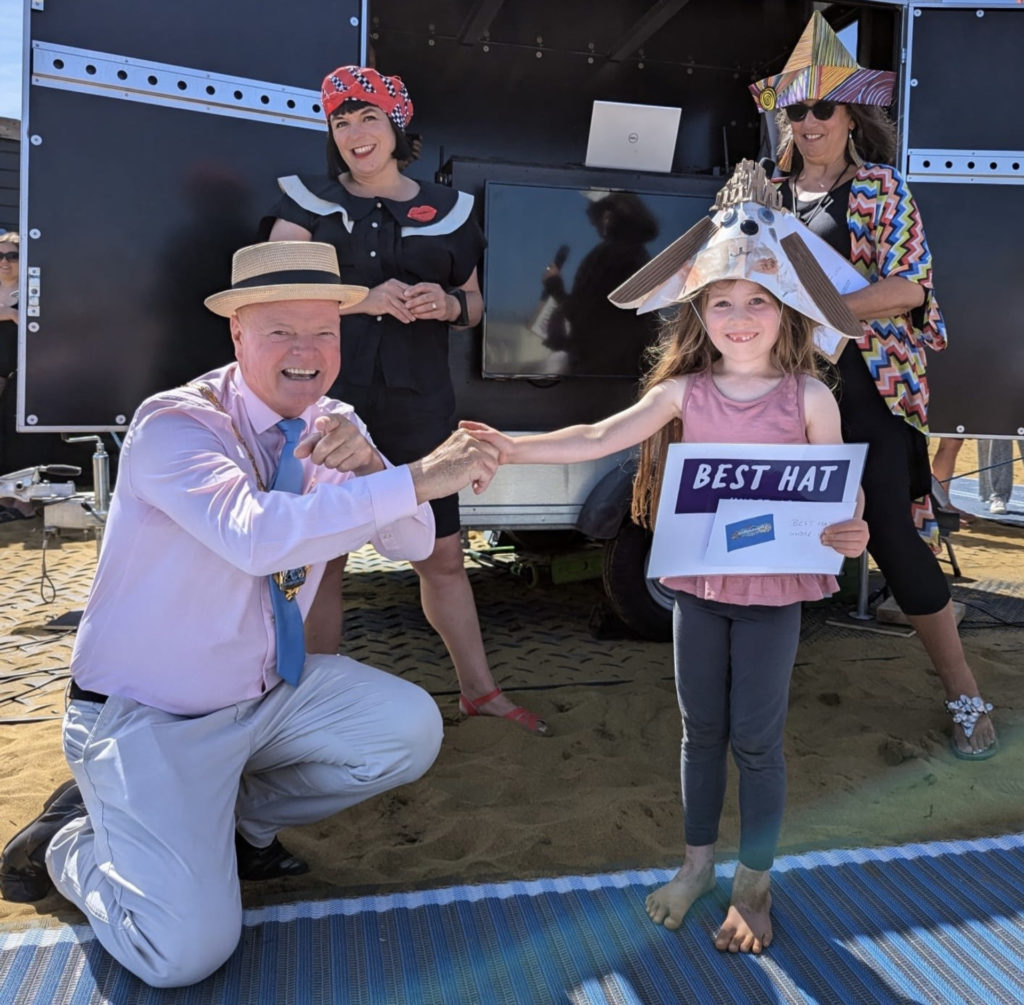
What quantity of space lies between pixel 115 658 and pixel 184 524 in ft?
1.25

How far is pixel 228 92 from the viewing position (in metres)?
3.35

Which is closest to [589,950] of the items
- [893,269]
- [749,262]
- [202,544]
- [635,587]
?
[202,544]

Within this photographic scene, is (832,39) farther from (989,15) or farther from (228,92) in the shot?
(228,92)

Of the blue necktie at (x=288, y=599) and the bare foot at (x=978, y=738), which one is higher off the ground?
the blue necktie at (x=288, y=599)

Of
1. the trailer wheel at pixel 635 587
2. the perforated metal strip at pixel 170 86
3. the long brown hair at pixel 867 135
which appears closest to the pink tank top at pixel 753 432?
the long brown hair at pixel 867 135

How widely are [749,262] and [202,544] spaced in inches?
51.7

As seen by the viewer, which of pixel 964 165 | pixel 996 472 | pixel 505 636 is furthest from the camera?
pixel 996 472

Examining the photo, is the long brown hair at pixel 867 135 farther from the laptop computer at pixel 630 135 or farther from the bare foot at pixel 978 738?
the bare foot at pixel 978 738

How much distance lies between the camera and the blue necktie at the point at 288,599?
2223 mm

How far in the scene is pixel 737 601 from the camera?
2.08 metres

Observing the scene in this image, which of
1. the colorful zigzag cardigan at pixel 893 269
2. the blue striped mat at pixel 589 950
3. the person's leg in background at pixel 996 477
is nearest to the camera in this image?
the blue striped mat at pixel 589 950

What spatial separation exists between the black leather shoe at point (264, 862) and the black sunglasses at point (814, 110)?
2.49 metres

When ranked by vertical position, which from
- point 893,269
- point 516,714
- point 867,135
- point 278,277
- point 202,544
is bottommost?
point 516,714

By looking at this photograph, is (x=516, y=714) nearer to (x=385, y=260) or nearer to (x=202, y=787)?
(x=202, y=787)
